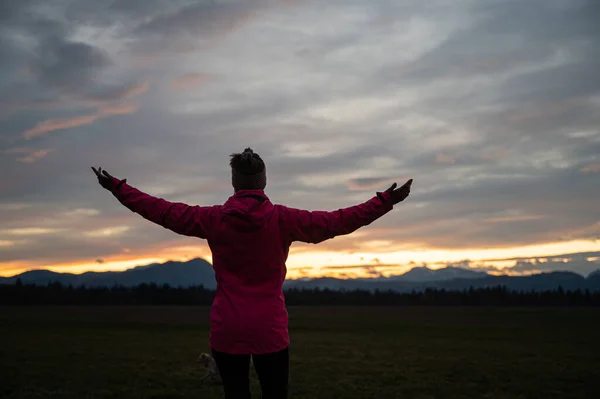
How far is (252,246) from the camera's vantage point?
445 cm

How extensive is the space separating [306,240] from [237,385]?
1.19 meters

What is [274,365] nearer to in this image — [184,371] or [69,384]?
[69,384]

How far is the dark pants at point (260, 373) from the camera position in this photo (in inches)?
173

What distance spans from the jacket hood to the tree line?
153658 mm

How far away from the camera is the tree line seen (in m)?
150

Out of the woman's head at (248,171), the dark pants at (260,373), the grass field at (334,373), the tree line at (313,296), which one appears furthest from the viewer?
the tree line at (313,296)

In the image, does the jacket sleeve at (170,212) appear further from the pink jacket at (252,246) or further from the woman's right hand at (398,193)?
the woman's right hand at (398,193)

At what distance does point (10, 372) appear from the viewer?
64.2 feet

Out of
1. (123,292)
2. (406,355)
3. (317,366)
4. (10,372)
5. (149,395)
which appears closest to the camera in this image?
(149,395)

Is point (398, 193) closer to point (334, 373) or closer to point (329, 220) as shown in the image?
point (329, 220)

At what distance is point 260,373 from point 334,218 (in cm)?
127

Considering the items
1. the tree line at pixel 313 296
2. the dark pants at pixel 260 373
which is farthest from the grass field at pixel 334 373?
the tree line at pixel 313 296

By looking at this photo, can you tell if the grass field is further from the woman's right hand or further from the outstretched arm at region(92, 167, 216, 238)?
the woman's right hand

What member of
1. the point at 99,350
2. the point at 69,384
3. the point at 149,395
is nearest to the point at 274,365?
the point at 149,395
